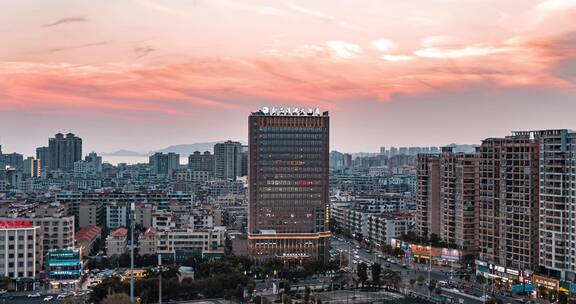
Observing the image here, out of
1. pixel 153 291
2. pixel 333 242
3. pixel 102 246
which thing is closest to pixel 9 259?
pixel 153 291

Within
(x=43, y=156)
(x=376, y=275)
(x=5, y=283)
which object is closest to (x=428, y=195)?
Answer: (x=376, y=275)

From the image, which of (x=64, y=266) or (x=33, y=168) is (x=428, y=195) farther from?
(x=33, y=168)

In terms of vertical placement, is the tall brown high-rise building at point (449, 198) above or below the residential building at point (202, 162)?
below

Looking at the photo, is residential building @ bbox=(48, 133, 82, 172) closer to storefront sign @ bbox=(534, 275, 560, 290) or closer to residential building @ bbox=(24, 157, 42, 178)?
residential building @ bbox=(24, 157, 42, 178)

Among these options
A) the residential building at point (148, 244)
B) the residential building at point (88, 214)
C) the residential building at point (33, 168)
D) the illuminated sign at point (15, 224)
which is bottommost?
the residential building at point (148, 244)

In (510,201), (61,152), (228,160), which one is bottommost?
(510,201)

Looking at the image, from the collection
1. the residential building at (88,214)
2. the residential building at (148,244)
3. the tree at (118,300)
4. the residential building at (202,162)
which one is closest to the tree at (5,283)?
the residential building at (148,244)

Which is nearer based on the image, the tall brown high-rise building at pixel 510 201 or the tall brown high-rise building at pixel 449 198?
the tall brown high-rise building at pixel 510 201

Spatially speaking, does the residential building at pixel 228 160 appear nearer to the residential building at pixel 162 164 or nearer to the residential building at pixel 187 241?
the residential building at pixel 162 164

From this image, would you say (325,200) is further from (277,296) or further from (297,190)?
(277,296)

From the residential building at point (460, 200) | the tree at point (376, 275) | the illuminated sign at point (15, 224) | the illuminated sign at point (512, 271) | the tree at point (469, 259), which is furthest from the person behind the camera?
the residential building at point (460, 200)
